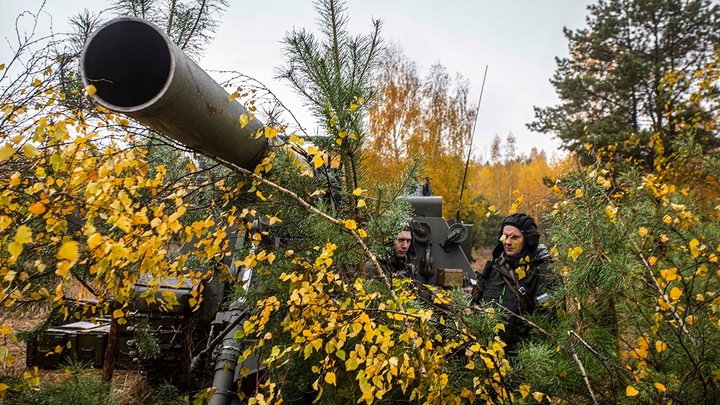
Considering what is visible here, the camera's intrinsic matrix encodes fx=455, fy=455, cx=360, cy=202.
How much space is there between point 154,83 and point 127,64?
0.12m

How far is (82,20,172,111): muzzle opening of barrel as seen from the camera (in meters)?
1.75

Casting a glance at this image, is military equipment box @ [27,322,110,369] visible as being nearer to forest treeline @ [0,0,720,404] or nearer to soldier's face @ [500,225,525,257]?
forest treeline @ [0,0,720,404]

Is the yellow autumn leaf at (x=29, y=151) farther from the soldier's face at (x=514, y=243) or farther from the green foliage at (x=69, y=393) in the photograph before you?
the soldier's face at (x=514, y=243)

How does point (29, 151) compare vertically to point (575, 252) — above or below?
above

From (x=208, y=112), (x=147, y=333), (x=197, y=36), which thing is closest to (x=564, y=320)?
(x=208, y=112)

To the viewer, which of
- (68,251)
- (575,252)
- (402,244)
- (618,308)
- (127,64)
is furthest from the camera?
(402,244)

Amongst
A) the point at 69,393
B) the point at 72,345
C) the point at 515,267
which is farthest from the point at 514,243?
the point at 72,345

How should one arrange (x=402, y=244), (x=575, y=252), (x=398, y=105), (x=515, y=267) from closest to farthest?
(x=575, y=252) < (x=515, y=267) < (x=402, y=244) < (x=398, y=105)

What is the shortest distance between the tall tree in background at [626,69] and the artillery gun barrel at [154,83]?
12219 mm

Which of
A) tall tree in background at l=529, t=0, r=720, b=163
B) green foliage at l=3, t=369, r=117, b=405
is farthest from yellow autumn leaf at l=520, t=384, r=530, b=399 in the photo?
tall tree in background at l=529, t=0, r=720, b=163

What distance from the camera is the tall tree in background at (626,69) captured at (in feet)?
41.3

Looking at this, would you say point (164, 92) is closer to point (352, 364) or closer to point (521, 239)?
point (352, 364)

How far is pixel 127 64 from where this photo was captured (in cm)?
191

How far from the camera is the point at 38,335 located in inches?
157
